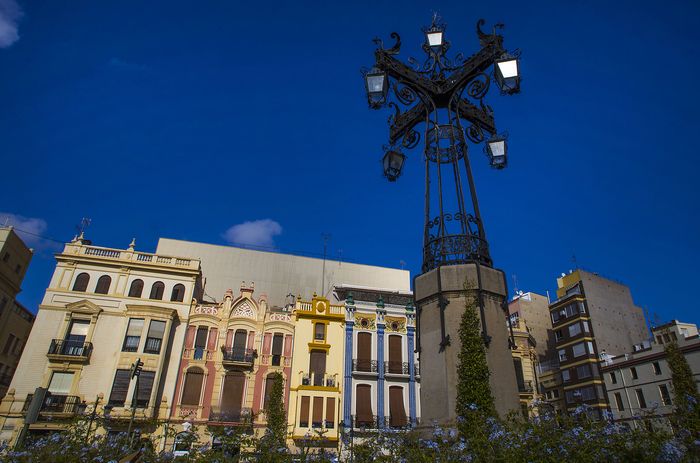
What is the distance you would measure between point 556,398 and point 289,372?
30.2 meters

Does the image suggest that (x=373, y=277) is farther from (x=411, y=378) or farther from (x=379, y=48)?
(x=379, y=48)

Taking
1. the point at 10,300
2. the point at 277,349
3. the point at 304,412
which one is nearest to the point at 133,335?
the point at 277,349

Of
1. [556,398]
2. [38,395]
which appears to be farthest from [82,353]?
[556,398]

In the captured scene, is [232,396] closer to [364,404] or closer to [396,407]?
[364,404]

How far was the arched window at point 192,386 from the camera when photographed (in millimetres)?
29641

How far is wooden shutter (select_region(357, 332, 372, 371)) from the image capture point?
32.7 m

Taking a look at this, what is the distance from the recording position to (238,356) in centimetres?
3112

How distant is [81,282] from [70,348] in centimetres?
466

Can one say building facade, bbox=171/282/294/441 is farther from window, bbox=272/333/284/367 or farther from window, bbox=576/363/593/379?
window, bbox=576/363/593/379

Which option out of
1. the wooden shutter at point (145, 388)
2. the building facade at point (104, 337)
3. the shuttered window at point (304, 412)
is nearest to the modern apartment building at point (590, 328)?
the shuttered window at point (304, 412)

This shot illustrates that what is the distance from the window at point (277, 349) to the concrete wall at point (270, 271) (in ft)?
29.3

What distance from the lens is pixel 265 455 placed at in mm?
5574

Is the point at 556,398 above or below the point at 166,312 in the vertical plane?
below

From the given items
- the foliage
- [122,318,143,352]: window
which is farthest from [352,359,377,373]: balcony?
the foliage
